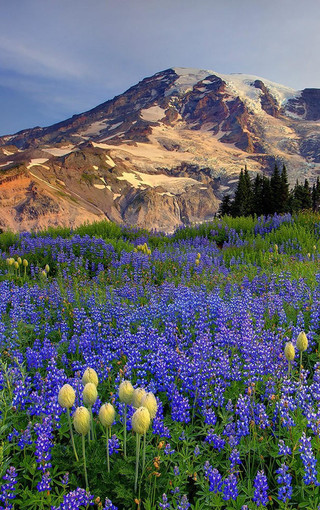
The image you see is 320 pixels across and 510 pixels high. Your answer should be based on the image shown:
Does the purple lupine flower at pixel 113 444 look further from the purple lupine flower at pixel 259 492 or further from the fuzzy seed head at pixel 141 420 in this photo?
the purple lupine flower at pixel 259 492

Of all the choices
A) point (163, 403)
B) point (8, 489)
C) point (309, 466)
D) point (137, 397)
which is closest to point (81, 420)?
point (137, 397)

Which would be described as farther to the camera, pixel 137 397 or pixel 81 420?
pixel 137 397

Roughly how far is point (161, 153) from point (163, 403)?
101037 millimetres

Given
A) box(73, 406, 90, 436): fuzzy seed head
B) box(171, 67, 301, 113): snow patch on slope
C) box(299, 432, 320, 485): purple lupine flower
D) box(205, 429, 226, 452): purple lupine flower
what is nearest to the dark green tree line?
box(205, 429, 226, 452): purple lupine flower

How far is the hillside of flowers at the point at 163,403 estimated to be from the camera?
6.28 feet

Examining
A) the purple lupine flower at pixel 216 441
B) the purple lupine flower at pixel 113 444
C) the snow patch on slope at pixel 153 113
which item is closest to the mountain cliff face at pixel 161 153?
the snow patch on slope at pixel 153 113

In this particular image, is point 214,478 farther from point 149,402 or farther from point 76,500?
point 76,500

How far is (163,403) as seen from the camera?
106 inches

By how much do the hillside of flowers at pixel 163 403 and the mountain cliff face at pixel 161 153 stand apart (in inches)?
357

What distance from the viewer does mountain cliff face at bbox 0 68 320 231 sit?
45750 millimetres

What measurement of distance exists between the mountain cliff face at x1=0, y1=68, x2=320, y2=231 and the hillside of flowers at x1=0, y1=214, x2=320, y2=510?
9.07 meters

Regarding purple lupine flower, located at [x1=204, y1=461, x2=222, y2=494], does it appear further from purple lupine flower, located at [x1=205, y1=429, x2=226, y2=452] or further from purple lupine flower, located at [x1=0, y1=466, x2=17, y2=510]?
purple lupine flower, located at [x1=0, y1=466, x2=17, y2=510]

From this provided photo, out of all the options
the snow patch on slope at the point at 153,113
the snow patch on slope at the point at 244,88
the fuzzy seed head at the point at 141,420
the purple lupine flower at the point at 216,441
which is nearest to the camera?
the fuzzy seed head at the point at 141,420

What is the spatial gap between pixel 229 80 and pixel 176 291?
202116mm
